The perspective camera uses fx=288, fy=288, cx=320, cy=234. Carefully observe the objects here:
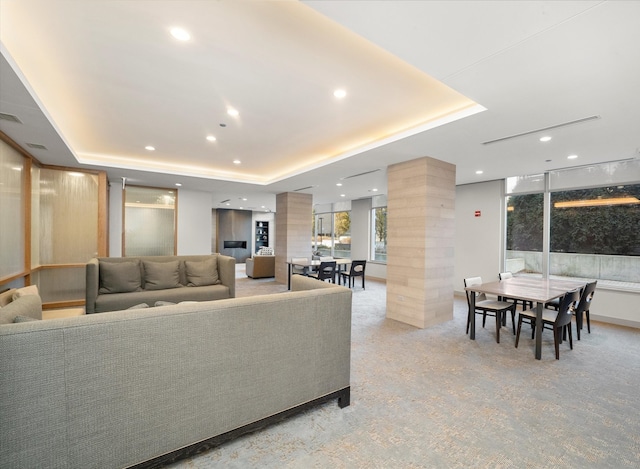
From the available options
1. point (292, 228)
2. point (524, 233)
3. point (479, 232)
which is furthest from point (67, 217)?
point (524, 233)

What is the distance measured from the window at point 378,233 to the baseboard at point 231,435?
24.1ft

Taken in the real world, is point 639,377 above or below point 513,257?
below

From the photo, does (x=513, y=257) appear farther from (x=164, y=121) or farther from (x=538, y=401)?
(x=164, y=121)

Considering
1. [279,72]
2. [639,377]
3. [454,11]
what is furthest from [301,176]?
[639,377]

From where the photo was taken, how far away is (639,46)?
1.89 metres

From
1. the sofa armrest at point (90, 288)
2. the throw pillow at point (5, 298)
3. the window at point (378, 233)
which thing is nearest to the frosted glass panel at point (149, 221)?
the sofa armrest at point (90, 288)

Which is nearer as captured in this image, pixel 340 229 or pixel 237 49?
pixel 237 49

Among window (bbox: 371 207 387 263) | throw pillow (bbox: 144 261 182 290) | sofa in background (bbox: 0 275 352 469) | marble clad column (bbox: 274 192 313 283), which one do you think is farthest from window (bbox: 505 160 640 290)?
throw pillow (bbox: 144 261 182 290)

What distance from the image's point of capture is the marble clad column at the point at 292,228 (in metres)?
8.48

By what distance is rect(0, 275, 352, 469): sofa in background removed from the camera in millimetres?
1353

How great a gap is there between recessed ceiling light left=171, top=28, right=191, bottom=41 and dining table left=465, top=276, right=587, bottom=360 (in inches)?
170

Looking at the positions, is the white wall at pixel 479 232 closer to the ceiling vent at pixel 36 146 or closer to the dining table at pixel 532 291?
the dining table at pixel 532 291

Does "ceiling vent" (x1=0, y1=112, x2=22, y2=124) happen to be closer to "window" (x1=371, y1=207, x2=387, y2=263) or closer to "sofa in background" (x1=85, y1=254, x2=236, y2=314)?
"sofa in background" (x1=85, y1=254, x2=236, y2=314)

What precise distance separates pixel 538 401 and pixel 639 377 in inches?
60.2
